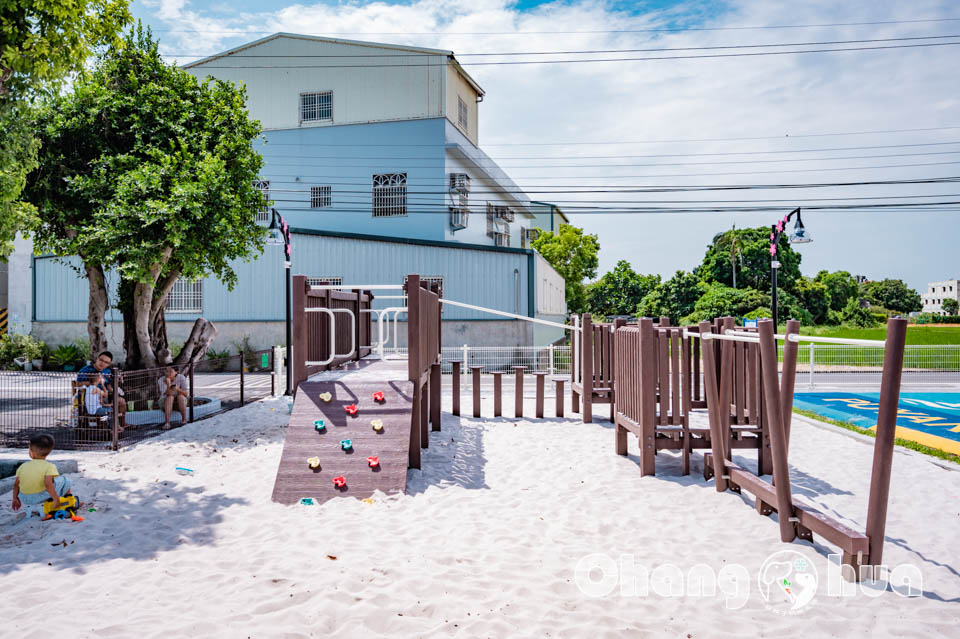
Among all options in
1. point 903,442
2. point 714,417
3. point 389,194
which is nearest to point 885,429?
point 714,417

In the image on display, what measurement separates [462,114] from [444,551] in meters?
30.1

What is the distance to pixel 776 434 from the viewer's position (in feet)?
15.6

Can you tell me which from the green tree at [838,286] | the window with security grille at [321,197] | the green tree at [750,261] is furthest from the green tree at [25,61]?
the green tree at [838,286]

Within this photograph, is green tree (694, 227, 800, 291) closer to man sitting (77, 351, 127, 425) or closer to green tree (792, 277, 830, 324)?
green tree (792, 277, 830, 324)

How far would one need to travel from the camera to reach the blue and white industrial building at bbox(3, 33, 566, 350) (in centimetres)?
2439

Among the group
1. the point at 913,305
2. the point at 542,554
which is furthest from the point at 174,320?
the point at 913,305

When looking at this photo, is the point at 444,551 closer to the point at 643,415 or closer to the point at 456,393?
the point at 643,415

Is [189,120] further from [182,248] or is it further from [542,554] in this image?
[542,554]

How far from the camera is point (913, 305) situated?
102 metres

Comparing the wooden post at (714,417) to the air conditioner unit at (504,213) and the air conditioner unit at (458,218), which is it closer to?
the air conditioner unit at (458,218)

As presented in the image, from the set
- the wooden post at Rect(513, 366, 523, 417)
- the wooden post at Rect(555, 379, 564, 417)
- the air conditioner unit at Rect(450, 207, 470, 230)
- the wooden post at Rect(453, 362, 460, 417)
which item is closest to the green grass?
the wooden post at Rect(555, 379, 564, 417)

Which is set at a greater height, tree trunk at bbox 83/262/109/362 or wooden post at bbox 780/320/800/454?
tree trunk at bbox 83/262/109/362

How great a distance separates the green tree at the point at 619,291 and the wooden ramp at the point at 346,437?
5796 centimetres

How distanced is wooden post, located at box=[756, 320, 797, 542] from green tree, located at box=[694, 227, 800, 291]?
185 feet
